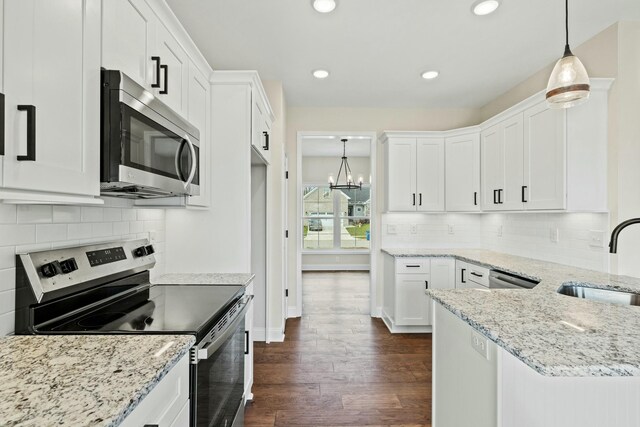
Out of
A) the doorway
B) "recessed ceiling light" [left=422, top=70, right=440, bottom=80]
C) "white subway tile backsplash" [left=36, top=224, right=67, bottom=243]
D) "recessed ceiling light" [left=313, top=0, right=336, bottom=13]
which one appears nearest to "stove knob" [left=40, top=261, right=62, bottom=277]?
"white subway tile backsplash" [left=36, top=224, right=67, bottom=243]

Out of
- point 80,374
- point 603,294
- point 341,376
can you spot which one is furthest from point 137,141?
point 603,294

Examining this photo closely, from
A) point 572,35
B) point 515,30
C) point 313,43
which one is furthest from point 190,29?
point 572,35

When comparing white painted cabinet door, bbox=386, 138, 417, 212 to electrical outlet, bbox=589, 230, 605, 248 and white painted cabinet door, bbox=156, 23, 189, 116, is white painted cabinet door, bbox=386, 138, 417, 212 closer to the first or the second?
electrical outlet, bbox=589, 230, 605, 248

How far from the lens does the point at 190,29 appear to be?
2.68 metres

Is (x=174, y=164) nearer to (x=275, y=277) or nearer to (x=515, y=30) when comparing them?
(x=275, y=277)

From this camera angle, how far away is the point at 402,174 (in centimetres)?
423

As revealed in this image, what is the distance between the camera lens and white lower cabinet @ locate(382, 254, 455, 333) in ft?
12.7

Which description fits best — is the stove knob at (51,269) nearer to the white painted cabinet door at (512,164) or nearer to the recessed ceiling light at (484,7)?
the recessed ceiling light at (484,7)

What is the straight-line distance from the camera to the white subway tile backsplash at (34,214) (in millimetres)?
1283

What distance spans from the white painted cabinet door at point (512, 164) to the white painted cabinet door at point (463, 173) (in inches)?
18.5

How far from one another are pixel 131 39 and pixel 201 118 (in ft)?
2.89

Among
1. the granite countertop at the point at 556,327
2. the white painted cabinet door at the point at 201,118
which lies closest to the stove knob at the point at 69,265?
the white painted cabinet door at the point at 201,118

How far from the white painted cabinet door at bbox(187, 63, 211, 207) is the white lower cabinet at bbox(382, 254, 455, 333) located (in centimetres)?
239

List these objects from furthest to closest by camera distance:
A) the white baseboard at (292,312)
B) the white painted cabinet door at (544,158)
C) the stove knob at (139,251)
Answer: the white baseboard at (292,312), the white painted cabinet door at (544,158), the stove knob at (139,251)
